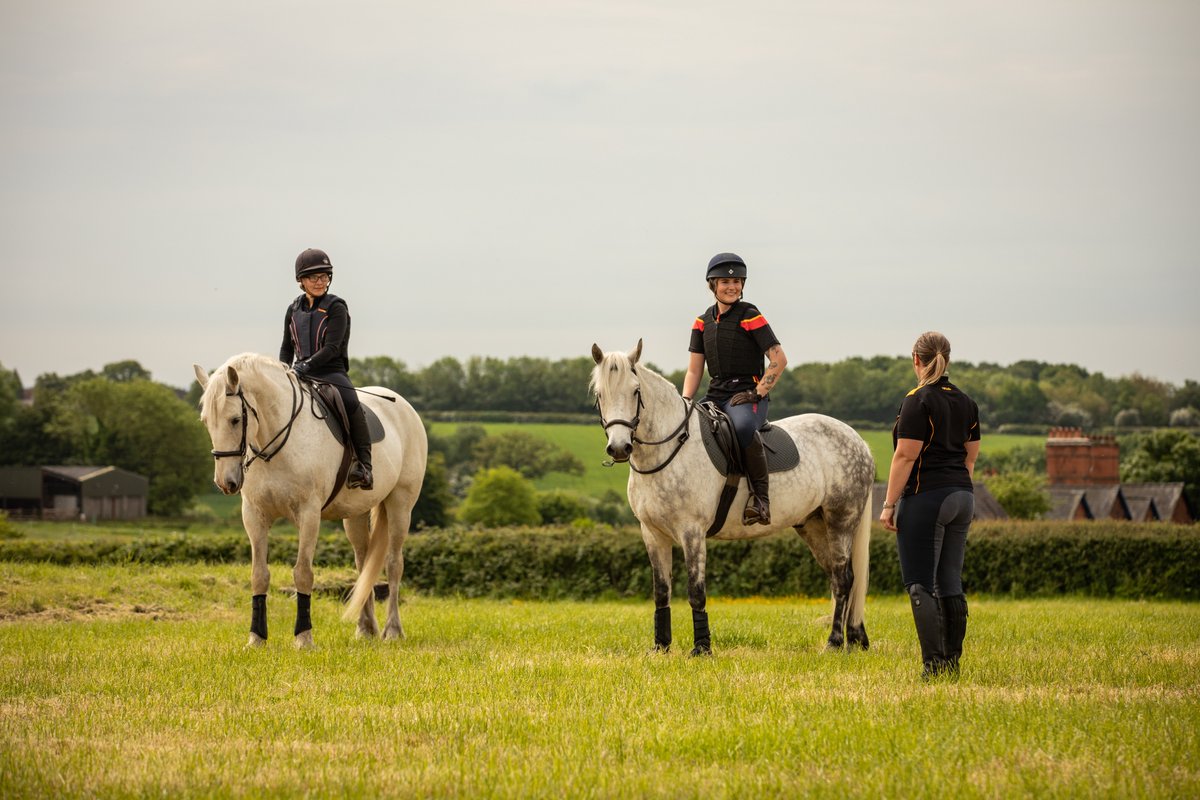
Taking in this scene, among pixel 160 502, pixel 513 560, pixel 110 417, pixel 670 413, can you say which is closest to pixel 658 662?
pixel 670 413

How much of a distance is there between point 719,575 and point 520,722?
60.5ft

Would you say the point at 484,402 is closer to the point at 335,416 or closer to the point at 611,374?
the point at 335,416

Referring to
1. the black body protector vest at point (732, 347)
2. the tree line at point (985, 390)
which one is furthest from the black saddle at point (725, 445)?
the tree line at point (985, 390)

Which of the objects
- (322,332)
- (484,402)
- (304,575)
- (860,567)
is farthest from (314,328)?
(484,402)

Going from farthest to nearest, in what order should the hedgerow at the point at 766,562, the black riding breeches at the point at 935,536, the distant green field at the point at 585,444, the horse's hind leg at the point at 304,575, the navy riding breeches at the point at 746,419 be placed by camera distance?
the distant green field at the point at 585,444 < the hedgerow at the point at 766,562 < the horse's hind leg at the point at 304,575 < the navy riding breeches at the point at 746,419 < the black riding breeches at the point at 935,536

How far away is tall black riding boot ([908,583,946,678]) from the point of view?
8469 millimetres

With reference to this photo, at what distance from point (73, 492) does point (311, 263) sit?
236 ft

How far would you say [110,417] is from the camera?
3209 inches

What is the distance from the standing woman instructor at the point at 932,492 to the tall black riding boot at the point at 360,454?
5.18 meters

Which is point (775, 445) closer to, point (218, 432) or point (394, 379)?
point (218, 432)

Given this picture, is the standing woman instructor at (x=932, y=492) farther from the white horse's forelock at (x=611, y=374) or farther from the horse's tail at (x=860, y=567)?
the horse's tail at (x=860, y=567)

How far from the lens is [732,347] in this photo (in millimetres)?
10688

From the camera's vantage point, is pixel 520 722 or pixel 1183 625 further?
pixel 1183 625

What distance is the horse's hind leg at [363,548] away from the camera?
1239cm
